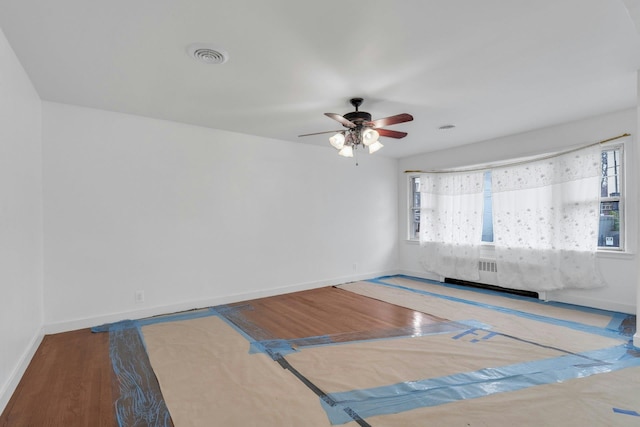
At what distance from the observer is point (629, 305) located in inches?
149

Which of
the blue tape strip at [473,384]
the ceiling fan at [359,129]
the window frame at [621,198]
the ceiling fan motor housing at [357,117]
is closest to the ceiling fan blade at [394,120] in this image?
the ceiling fan at [359,129]

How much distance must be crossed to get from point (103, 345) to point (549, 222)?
5663 millimetres

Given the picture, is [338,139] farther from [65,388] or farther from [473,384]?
[65,388]

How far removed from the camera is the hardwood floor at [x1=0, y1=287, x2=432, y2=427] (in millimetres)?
2014

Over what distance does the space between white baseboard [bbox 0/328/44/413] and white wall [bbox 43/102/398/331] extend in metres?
0.40

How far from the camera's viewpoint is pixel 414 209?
254 inches

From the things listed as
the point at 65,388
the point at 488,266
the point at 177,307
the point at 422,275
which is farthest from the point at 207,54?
the point at 422,275

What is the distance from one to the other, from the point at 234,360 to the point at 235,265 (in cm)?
197


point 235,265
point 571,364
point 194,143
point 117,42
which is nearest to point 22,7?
point 117,42

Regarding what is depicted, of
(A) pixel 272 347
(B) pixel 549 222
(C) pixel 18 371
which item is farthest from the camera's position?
(B) pixel 549 222

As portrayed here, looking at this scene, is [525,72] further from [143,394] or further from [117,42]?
[143,394]

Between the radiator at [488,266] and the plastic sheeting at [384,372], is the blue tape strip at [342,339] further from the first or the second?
the radiator at [488,266]

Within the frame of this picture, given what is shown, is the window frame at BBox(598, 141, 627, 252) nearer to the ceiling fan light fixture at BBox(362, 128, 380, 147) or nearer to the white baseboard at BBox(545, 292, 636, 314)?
the white baseboard at BBox(545, 292, 636, 314)

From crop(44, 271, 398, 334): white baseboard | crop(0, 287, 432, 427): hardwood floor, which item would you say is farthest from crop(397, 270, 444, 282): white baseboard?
crop(0, 287, 432, 427): hardwood floor
